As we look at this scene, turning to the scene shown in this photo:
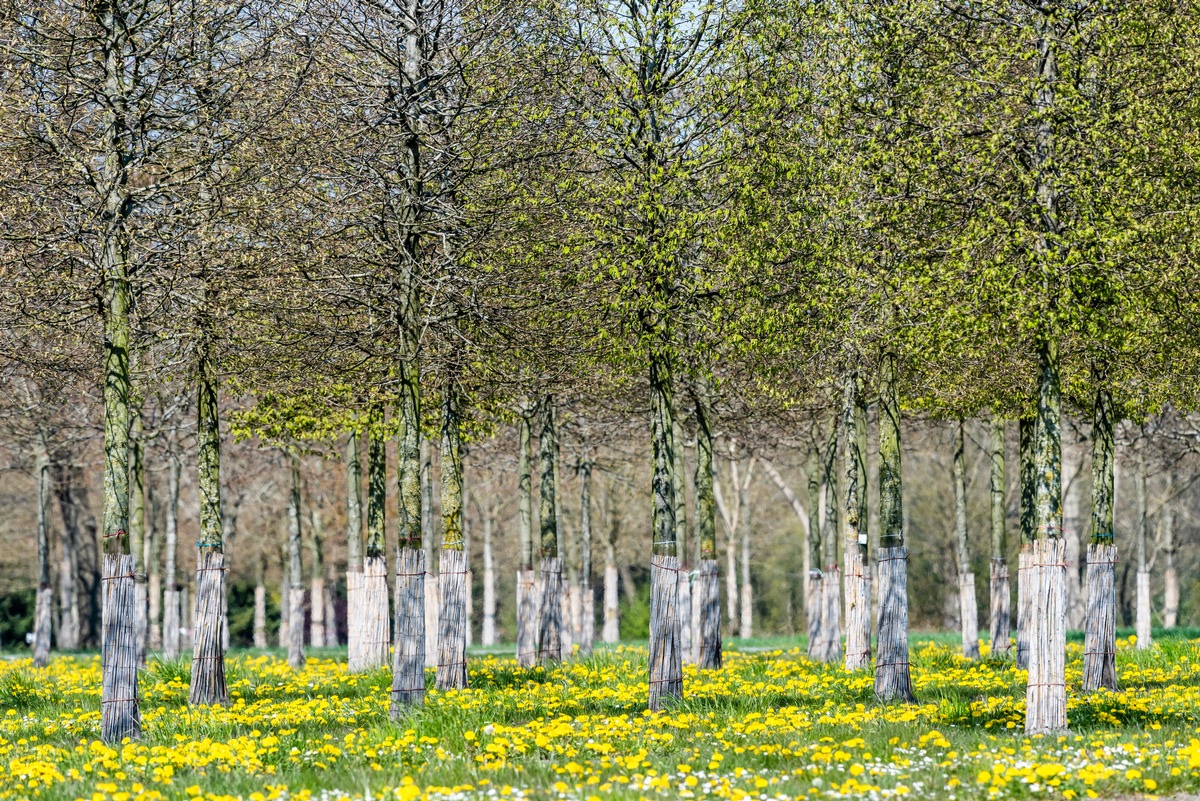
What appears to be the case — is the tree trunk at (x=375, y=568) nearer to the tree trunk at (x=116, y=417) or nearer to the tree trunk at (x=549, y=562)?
the tree trunk at (x=549, y=562)

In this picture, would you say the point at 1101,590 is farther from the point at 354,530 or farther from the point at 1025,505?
the point at 354,530

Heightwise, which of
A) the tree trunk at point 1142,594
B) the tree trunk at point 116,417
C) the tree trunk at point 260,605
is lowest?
the tree trunk at point 260,605

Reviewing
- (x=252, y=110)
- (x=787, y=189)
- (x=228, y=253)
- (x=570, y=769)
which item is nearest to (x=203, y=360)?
(x=228, y=253)

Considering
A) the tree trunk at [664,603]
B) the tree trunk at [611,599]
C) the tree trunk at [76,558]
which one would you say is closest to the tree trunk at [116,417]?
the tree trunk at [664,603]

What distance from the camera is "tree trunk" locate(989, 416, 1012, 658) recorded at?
23.2 meters

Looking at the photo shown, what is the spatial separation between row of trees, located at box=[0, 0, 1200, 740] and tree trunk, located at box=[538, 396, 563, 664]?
4.01 metres

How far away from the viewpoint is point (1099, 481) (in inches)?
656

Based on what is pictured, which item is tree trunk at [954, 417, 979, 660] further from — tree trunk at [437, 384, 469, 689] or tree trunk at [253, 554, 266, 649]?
tree trunk at [253, 554, 266, 649]

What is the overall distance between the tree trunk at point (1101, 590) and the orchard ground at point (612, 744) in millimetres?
698

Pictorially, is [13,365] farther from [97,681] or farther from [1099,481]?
[1099,481]

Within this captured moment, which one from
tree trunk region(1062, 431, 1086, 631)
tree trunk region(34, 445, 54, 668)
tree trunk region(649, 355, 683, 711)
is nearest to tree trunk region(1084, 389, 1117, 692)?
tree trunk region(649, 355, 683, 711)

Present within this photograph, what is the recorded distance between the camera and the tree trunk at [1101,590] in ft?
53.7

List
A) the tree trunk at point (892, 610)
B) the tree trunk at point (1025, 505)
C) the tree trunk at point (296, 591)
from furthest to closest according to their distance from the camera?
the tree trunk at point (296, 591) → the tree trunk at point (1025, 505) → the tree trunk at point (892, 610)

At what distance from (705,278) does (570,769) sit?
22.0 feet
